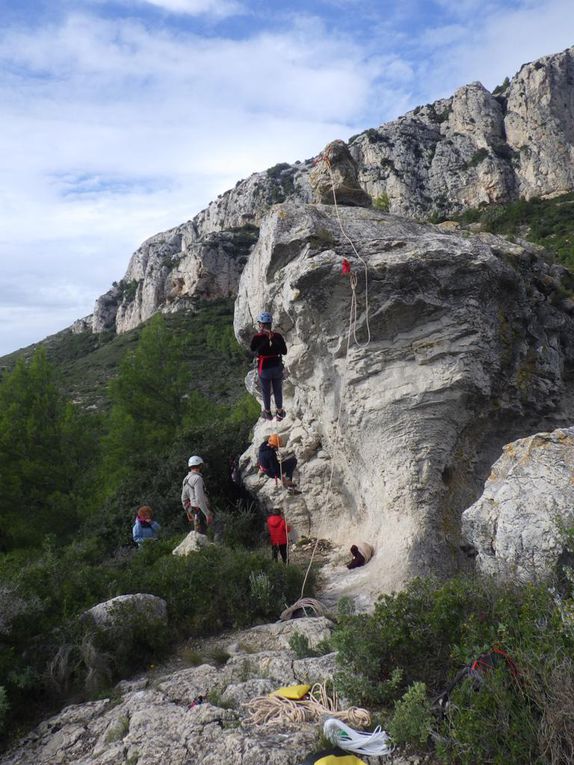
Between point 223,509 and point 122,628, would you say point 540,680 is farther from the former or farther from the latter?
point 223,509

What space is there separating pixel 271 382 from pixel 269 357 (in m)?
0.47

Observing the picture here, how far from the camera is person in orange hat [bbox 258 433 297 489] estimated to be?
9.46m

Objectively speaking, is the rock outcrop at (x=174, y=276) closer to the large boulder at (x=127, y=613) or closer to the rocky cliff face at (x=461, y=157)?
the rocky cliff face at (x=461, y=157)

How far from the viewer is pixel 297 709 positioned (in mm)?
3740

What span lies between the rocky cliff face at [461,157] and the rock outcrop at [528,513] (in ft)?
158

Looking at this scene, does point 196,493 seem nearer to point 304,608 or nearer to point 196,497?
point 196,497

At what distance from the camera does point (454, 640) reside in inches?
147

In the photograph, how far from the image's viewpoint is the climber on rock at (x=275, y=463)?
372 inches

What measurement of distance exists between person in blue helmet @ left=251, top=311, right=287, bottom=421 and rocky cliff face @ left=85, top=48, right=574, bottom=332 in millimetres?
44955

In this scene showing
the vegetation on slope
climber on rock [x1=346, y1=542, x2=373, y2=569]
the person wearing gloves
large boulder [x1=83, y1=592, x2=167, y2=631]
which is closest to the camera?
the vegetation on slope

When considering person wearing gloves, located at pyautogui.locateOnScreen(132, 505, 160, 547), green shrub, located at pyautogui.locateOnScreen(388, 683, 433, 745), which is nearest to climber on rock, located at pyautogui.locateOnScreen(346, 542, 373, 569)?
person wearing gloves, located at pyautogui.locateOnScreen(132, 505, 160, 547)

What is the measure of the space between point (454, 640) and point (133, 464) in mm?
10618

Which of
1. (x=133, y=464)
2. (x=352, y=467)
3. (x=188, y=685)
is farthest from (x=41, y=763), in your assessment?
(x=133, y=464)

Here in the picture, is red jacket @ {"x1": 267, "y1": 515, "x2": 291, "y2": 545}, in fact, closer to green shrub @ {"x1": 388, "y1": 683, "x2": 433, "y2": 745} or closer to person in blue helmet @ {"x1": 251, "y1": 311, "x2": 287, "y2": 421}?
person in blue helmet @ {"x1": 251, "y1": 311, "x2": 287, "y2": 421}
